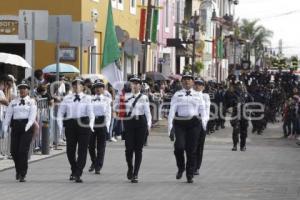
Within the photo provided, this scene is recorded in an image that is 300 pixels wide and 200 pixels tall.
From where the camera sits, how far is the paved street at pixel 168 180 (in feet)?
45.3

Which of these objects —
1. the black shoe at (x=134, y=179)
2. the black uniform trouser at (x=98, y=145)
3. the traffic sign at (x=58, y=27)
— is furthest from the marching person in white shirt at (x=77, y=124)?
the traffic sign at (x=58, y=27)

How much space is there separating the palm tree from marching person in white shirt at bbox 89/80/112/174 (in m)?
111

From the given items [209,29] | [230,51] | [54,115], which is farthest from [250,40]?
[54,115]

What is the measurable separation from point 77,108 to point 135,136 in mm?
1139

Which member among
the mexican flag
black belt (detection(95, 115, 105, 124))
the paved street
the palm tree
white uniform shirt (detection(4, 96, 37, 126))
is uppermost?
the palm tree

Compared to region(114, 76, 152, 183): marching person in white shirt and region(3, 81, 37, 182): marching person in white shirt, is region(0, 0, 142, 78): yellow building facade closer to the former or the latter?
region(114, 76, 152, 183): marching person in white shirt

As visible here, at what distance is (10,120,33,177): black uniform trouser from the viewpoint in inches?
613

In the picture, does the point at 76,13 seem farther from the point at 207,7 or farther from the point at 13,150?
the point at 207,7

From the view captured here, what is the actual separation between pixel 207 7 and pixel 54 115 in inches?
2244

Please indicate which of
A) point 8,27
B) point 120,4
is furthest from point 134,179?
point 120,4

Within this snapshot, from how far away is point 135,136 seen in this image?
1612cm

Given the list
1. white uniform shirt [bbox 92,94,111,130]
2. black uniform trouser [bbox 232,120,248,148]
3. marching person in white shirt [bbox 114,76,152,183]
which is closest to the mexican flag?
black uniform trouser [bbox 232,120,248,148]

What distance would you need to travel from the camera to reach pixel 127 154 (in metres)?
16.0

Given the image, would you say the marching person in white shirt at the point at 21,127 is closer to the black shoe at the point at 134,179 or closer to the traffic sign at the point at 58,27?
the black shoe at the point at 134,179
